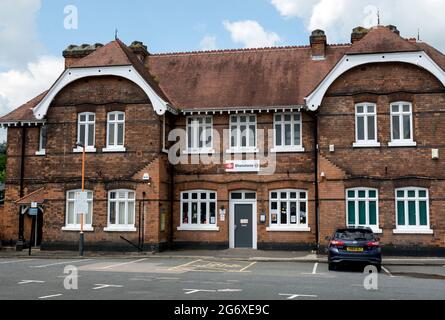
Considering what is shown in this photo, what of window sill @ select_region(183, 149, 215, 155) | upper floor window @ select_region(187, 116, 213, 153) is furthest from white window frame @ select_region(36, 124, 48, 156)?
upper floor window @ select_region(187, 116, 213, 153)

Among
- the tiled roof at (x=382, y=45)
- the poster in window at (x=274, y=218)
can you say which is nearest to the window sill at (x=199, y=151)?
the poster in window at (x=274, y=218)

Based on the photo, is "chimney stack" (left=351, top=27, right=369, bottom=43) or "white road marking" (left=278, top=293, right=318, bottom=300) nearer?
"white road marking" (left=278, top=293, right=318, bottom=300)

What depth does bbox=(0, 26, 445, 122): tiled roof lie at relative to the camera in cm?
2469

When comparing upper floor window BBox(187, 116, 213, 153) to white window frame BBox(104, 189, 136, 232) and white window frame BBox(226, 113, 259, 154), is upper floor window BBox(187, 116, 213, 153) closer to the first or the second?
white window frame BBox(226, 113, 259, 154)

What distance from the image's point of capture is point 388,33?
2369cm

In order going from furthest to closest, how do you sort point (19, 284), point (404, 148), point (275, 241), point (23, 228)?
point (23, 228)
point (275, 241)
point (404, 148)
point (19, 284)

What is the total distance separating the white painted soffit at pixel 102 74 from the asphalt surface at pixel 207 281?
7.20 metres

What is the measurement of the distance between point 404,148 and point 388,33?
206 inches

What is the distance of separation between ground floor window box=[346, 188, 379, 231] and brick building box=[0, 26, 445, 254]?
4 cm

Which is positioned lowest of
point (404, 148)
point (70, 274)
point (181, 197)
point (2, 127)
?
point (70, 274)

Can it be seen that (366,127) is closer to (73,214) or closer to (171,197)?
(171,197)

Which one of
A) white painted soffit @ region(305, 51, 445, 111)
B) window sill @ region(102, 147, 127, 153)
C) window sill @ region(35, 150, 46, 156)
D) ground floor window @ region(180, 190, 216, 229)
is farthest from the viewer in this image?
window sill @ region(35, 150, 46, 156)

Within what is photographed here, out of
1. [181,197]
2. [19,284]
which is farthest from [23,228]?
[19,284]

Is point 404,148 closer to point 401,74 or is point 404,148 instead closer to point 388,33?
point 401,74
